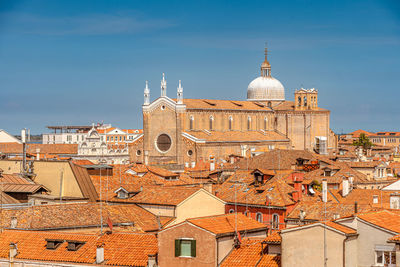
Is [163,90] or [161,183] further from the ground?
[163,90]

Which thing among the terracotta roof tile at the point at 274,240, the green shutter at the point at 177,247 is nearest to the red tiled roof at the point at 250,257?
the terracotta roof tile at the point at 274,240

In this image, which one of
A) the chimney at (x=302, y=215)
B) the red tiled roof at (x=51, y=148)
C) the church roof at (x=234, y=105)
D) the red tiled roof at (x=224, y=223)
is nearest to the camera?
the red tiled roof at (x=224, y=223)

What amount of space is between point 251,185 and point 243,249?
1861cm

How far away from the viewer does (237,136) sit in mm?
94938

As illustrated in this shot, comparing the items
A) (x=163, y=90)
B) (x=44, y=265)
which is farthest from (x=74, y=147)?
(x=44, y=265)

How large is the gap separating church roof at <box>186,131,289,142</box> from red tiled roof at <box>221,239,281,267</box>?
6817 cm

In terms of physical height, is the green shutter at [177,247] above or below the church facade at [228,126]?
below

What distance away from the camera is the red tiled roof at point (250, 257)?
756 inches

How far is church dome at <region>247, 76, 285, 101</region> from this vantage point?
367 ft

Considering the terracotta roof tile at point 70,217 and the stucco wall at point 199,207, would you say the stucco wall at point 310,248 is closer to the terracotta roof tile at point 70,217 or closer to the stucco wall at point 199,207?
the terracotta roof tile at point 70,217

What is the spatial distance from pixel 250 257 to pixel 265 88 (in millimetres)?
93188

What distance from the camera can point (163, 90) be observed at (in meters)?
94.7

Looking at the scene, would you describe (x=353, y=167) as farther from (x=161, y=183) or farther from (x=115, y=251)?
(x=115, y=251)

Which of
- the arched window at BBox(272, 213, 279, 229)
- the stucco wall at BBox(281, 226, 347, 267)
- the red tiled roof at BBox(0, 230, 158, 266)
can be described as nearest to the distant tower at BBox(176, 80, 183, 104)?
the arched window at BBox(272, 213, 279, 229)
